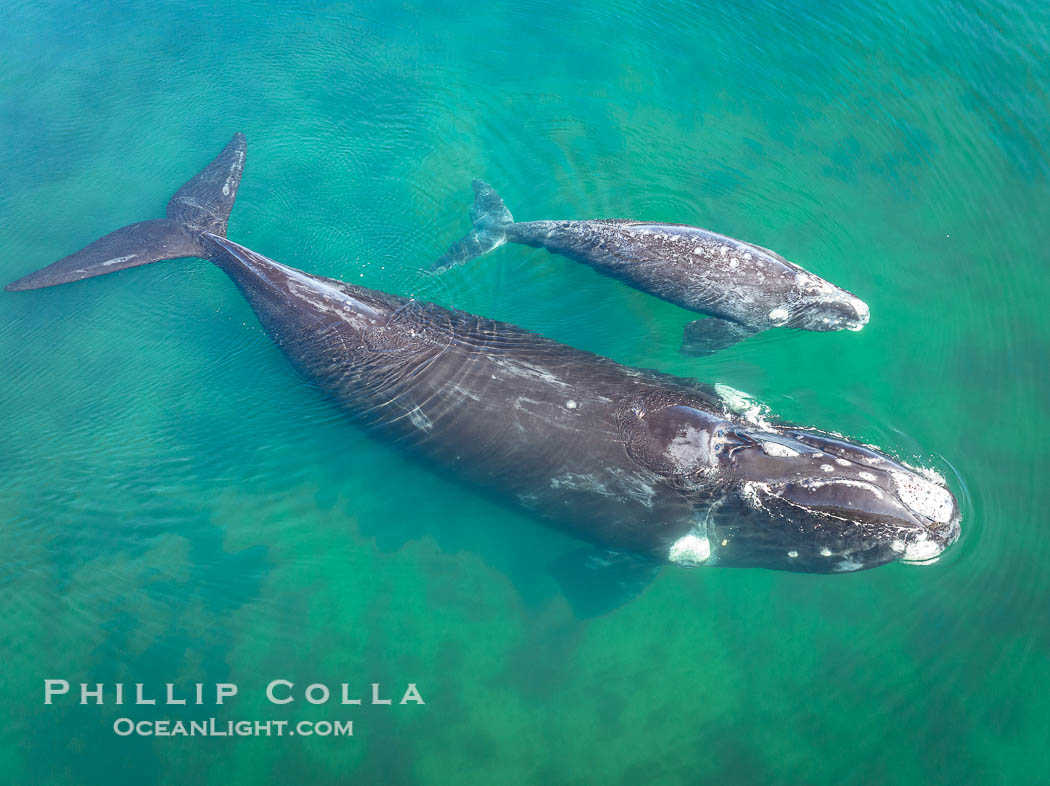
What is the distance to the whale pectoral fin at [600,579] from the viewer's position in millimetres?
10062

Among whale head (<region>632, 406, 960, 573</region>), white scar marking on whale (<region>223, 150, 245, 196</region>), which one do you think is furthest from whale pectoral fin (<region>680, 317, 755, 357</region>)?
white scar marking on whale (<region>223, 150, 245, 196</region>)

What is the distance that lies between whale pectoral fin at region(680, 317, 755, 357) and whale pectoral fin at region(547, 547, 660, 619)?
13.7ft

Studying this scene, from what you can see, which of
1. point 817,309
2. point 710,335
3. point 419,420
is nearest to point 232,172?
point 419,420

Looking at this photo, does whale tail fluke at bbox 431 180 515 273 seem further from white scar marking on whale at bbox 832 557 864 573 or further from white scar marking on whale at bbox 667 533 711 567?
white scar marking on whale at bbox 832 557 864 573

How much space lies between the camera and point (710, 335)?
1161 centimetres

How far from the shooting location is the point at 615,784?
9.23m

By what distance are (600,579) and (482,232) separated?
7633 millimetres

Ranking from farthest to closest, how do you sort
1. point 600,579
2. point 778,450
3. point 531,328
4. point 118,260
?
point 118,260 < point 531,328 < point 600,579 < point 778,450

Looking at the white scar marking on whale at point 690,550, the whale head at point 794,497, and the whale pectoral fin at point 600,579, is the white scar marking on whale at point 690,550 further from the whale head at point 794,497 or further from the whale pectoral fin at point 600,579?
the whale pectoral fin at point 600,579

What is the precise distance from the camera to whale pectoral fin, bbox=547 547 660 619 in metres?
10.1

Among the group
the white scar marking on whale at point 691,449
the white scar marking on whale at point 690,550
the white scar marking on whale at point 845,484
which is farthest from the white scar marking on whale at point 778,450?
the white scar marking on whale at point 690,550

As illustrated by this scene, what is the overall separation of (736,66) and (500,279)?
8.91 metres

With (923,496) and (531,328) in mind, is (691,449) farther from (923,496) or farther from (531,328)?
(531,328)

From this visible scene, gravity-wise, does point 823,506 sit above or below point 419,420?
above
